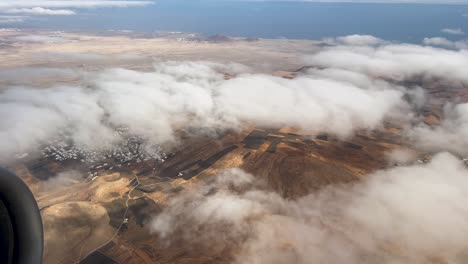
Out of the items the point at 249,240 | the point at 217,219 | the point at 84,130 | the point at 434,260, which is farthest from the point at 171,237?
the point at 84,130

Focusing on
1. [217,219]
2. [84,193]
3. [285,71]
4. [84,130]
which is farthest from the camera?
[285,71]

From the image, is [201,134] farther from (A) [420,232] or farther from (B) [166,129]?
(A) [420,232]

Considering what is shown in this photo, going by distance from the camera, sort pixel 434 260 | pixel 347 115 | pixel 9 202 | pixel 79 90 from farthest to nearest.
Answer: pixel 79 90 < pixel 347 115 < pixel 434 260 < pixel 9 202

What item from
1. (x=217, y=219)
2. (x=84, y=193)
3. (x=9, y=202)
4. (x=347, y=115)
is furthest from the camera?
(x=347, y=115)

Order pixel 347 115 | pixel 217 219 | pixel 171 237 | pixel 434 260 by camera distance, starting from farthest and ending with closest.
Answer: pixel 347 115 → pixel 217 219 → pixel 171 237 → pixel 434 260

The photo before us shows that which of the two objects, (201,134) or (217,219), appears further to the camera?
(201,134)

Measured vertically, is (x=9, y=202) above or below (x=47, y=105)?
above

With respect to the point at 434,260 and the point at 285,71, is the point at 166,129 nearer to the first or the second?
the point at 434,260

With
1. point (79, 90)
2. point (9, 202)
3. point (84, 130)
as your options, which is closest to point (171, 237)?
point (9, 202)

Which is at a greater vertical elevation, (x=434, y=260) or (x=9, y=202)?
(x=9, y=202)

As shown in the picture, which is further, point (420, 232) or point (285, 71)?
point (285, 71)
